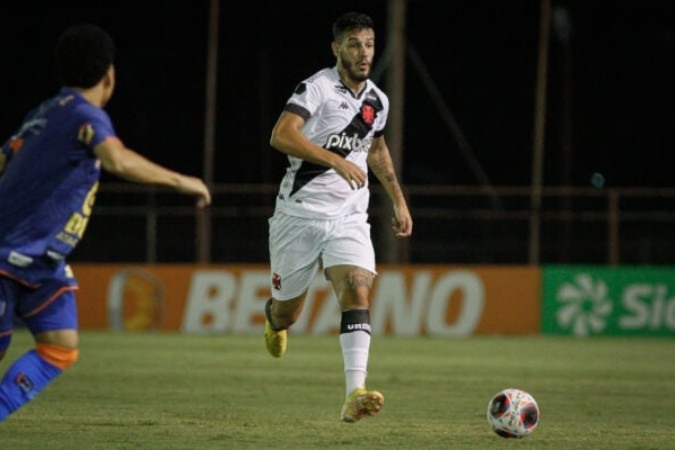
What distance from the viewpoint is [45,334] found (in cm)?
781

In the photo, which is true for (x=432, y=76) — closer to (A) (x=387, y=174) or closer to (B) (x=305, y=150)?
(A) (x=387, y=174)

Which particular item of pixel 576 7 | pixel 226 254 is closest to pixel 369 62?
pixel 226 254

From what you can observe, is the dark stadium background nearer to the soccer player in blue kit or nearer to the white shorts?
the white shorts

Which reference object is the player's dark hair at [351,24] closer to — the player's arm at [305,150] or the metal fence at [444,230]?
the player's arm at [305,150]

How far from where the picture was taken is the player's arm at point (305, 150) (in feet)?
31.4

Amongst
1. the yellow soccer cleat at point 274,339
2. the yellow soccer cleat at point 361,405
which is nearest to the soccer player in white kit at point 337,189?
the yellow soccer cleat at point 361,405

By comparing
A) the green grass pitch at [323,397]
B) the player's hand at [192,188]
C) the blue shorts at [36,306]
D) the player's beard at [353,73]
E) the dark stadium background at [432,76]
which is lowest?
the green grass pitch at [323,397]

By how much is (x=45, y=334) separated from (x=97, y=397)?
4.31 meters

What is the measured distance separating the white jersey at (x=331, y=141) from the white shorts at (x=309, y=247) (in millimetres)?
78

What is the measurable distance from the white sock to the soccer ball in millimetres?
877

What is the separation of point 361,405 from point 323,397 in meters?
3.18

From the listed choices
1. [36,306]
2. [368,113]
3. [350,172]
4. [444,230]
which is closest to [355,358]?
[350,172]

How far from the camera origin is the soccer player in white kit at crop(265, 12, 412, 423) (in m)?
10.0

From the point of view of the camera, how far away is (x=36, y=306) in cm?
774
